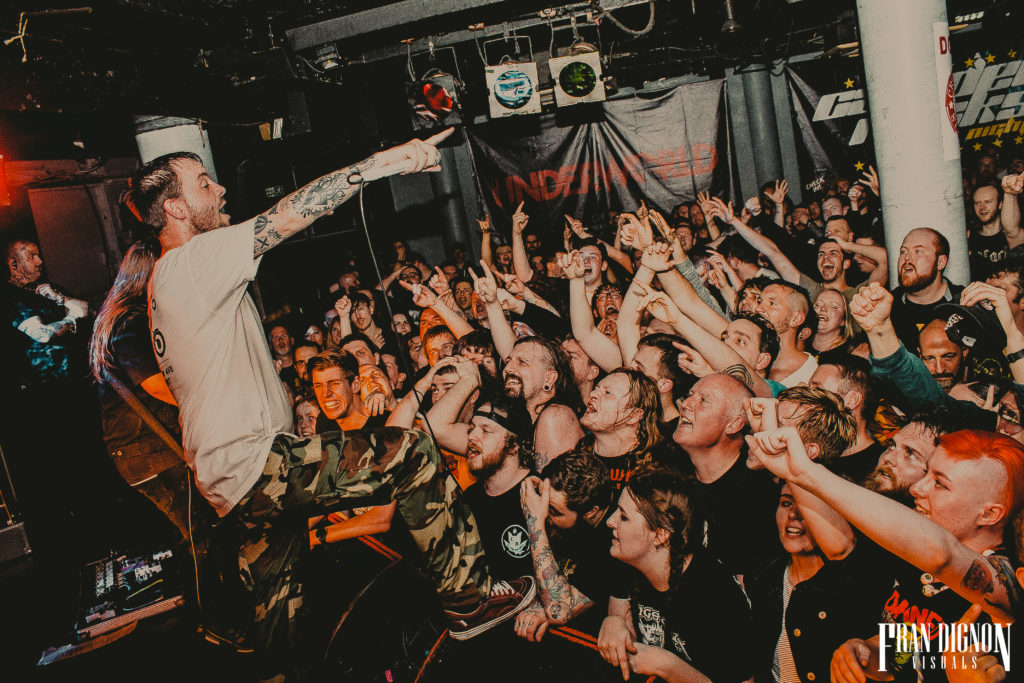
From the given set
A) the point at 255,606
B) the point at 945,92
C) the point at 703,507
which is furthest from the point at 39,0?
the point at 945,92

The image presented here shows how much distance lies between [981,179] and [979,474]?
778 centimetres

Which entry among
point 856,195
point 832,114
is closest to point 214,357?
point 856,195

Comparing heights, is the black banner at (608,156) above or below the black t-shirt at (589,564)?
above

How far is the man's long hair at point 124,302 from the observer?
8.68ft

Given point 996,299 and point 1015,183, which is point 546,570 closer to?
point 996,299

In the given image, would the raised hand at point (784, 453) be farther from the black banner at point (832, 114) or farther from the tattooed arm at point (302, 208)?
the black banner at point (832, 114)

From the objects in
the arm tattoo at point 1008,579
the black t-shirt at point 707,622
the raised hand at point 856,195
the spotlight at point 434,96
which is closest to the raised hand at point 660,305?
the black t-shirt at point 707,622

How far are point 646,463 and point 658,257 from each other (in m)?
1.36

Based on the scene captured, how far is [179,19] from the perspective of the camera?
4590mm

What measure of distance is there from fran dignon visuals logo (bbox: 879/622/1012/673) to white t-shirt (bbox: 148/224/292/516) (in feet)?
7.07

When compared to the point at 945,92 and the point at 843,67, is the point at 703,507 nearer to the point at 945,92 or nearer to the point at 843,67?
the point at 945,92

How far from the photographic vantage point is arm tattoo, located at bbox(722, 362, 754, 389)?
324 centimetres

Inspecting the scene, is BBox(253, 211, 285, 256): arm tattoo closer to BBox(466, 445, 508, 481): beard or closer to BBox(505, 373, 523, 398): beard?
BBox(466, 445, 508, 481): beard

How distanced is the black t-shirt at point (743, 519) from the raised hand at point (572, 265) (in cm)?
170
